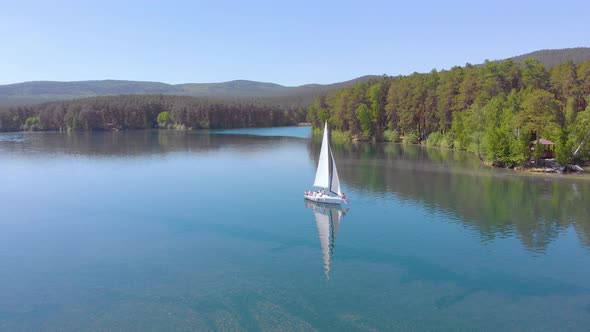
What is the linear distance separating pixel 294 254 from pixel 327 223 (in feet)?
26.4

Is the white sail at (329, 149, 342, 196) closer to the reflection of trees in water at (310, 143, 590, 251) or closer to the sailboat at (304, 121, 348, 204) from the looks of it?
the sailboat at (304, 121, 348, 204)

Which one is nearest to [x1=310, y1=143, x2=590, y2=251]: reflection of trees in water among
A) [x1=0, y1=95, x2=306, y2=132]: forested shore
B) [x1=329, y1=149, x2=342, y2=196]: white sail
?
[x1=329, y1=149, x2=342, y2=196]: white sail

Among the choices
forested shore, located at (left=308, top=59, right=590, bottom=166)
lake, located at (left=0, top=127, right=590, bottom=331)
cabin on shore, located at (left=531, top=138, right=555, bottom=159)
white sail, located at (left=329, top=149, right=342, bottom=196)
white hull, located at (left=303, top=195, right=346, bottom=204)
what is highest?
forested shore, located at (left=308, top=59, right=590, bottom=166)

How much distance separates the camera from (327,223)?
120 feet

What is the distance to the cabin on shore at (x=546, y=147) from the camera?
190ft

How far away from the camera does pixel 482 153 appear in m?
69.2

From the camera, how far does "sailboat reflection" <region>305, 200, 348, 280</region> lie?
29156 mm

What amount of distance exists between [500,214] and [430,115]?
6076cm

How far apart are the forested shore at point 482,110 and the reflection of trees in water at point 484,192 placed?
5168 mm

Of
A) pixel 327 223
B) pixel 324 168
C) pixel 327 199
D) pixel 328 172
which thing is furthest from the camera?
pixel 324 168

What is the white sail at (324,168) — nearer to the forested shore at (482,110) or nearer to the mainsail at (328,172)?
the mainsail at (328,172)

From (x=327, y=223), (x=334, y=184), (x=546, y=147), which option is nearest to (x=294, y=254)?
(x=327, y=223)

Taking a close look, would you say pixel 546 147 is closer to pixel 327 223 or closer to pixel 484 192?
pixel 484 192

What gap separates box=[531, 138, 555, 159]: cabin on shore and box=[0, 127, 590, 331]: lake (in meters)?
6.12
